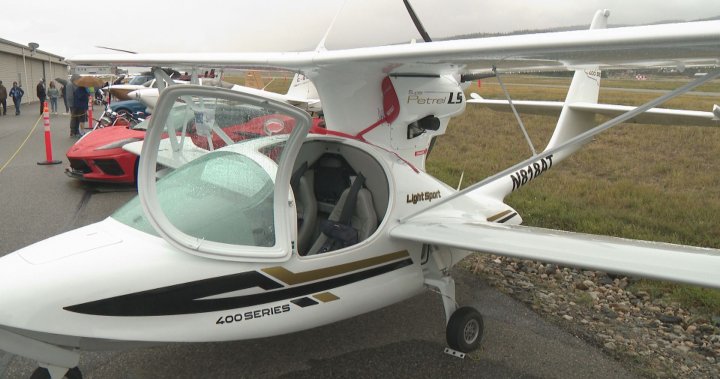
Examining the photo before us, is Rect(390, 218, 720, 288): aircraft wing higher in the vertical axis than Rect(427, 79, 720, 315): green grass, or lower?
higher

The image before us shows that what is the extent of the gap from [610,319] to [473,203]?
1.62 m

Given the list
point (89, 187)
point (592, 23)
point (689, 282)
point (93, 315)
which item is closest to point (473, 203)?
point (689, 282)

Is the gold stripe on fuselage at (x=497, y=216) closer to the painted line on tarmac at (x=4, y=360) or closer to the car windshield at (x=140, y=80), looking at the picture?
the painted line on tarmac at (x=4, y=360)

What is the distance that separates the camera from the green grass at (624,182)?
22.0 ft

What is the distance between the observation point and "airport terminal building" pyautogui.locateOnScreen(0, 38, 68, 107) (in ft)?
97.8

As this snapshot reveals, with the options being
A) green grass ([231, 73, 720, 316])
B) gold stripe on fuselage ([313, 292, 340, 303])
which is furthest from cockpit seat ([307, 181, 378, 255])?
green grass ([231, 73, 720, 316])

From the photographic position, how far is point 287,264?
9.95ft

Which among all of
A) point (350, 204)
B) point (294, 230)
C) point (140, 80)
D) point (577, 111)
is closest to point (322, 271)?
point (294, 230)

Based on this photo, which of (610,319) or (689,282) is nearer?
(689,282)

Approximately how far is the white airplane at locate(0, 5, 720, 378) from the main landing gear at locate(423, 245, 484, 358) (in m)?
0.01

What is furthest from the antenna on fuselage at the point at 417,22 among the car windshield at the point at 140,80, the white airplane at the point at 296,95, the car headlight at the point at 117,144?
the car windshield at the point at 140,80

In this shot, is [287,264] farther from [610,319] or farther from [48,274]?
[610,319]

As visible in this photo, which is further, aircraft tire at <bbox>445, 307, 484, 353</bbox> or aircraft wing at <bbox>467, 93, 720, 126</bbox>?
aircraft wing at <bbox>467, 93, 720, 126</bbox>

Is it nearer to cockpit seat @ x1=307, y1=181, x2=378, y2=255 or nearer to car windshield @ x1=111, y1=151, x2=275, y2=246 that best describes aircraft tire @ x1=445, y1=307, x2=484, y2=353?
cockpit seat @ x1=307, y1=181, x2=378, y2=255
